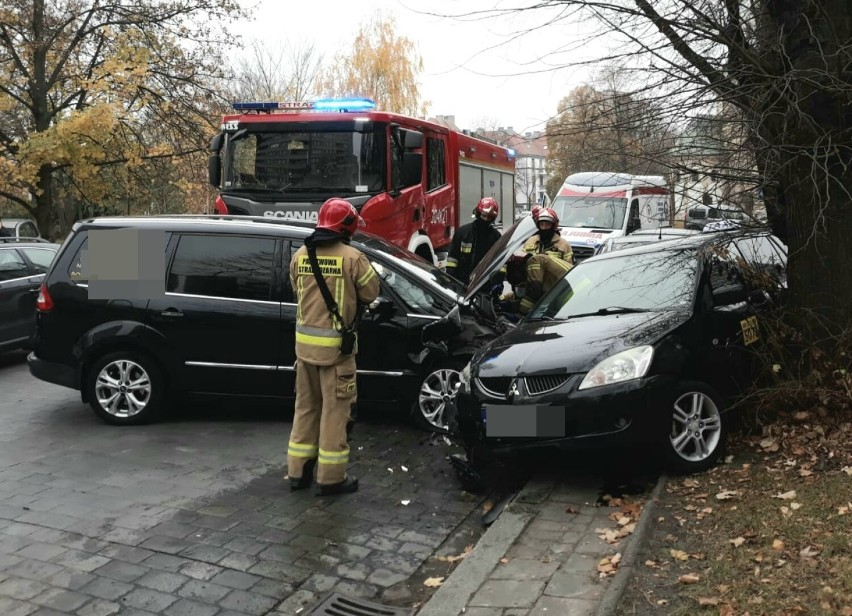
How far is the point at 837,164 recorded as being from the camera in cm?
560

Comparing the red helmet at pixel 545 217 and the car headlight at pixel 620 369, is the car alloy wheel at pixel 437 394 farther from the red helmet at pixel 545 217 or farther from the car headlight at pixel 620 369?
the car headlight at pixel 620 369

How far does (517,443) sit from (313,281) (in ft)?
5.51

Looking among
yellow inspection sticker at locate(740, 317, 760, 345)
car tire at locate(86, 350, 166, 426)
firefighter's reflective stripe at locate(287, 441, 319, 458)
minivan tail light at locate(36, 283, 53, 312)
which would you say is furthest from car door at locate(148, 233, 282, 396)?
yellow inspection sticker at locate(740, 317, 760, 345)

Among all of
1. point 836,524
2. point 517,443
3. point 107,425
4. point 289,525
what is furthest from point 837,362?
point 107,425

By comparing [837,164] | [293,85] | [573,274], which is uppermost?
[293,85]

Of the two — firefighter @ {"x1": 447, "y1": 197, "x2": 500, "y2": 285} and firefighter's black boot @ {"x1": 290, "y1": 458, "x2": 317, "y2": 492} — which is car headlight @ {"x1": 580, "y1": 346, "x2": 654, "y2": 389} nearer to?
firefighter's black boot @ {"x1": 290, "y1": 458, "x2": 317, "y2": 492}

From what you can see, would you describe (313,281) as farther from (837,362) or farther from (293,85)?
(293,85)

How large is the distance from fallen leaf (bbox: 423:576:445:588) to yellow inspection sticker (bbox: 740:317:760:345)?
9.95 feet

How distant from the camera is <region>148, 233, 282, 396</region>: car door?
6.96m

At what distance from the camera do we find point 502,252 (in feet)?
21.1

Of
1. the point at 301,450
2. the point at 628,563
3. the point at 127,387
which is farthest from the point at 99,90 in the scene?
the point at 628,563

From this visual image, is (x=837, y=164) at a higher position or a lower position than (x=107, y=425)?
higher

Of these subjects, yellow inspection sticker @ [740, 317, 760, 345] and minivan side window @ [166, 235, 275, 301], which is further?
minivan side window @ [166, 235, 275, 301]

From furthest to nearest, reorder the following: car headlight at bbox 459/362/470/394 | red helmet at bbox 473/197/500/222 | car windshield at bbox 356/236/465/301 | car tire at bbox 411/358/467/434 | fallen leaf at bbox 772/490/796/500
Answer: red helmet at bbox 473/197/500/222, car windshield at bbox 356/236/465/301, car tire at bbox 411/358/467/434, car headlight at bbox 459/362/470/394, fallen leaf at bbox 772/490/796/500
